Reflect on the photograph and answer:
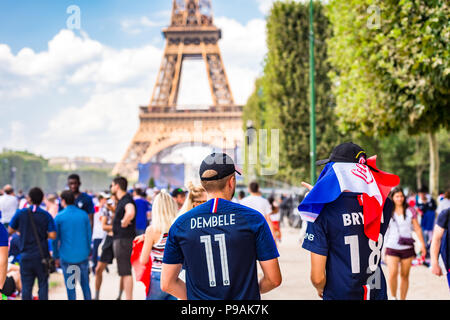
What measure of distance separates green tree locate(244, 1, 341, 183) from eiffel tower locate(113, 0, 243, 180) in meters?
27.4

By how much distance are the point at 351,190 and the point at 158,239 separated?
2.23 m

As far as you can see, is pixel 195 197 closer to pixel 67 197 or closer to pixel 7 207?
pixel 67 197

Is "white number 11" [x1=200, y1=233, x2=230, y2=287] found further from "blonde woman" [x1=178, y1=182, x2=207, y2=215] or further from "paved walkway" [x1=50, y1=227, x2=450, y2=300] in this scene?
"paved walkway" [x1=50, y1=227, x2=450, y2=300]

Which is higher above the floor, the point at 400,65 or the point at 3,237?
the point at 400,65

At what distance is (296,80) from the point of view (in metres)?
25.8

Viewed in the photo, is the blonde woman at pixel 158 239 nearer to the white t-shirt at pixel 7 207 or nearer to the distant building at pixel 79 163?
the white t-shirt at pixel 7 207

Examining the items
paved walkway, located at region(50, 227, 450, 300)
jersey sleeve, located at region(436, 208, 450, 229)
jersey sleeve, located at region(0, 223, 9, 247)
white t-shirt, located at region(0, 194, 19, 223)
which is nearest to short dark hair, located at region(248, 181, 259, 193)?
paved walkway, located at region(50, 227, 450, 300)

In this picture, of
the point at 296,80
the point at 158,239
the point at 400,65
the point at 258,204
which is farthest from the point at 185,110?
the point at 158,239

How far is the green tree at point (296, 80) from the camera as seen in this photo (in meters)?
25.8

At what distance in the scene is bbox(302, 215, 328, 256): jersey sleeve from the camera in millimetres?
3363

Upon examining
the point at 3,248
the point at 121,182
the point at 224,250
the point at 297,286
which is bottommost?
the point at 297,286

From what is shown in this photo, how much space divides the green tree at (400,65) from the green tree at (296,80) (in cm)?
1047
